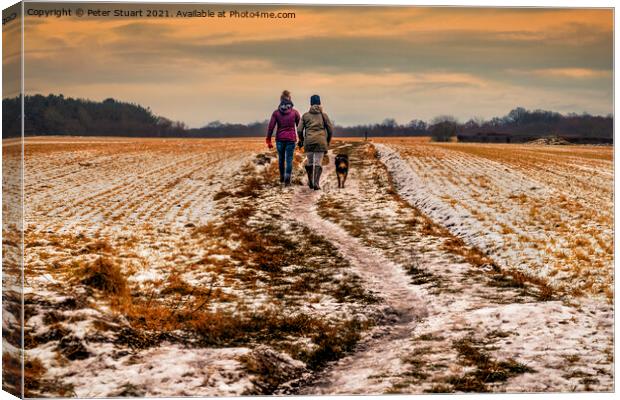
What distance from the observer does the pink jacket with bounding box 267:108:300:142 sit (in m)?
11.5

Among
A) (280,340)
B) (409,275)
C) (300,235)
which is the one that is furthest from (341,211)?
(280,340)

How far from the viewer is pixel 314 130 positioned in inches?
470

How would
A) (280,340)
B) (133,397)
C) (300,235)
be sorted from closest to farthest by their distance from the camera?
(133,397), (280,340), (300,235)

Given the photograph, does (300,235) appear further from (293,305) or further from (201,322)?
(201,322)

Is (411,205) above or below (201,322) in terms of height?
above

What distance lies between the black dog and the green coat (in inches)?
11.8

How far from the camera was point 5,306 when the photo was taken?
970 cm

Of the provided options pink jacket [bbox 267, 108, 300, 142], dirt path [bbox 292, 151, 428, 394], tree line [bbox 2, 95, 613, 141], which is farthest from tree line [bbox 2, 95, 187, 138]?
dirt path [bbox 292, 151, 428, 394]

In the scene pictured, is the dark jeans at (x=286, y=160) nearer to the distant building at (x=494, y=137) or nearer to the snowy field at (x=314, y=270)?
the snowy field at (x=314, y=270)

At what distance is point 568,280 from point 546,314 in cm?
95

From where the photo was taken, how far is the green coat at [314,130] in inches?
450

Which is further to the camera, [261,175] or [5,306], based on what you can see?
[261,175]

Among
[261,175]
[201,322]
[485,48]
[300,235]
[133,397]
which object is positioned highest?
[485,48]

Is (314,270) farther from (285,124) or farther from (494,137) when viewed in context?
(494,137)
